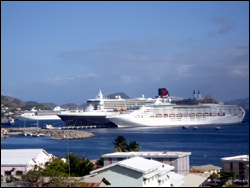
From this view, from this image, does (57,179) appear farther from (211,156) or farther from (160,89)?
(160,89)

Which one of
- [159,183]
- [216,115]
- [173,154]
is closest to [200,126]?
[216,115]

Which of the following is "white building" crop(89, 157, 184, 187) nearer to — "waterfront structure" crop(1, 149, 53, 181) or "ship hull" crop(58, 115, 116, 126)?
"waterfront structure" crop(1, 149, 53, 181)

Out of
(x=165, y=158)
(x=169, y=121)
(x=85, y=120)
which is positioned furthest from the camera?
(x=85, y=120)

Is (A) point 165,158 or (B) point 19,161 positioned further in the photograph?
(A) point 165,158

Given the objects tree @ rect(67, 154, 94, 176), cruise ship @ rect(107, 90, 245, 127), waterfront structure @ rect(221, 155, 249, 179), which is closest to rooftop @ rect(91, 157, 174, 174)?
tree @ rect(67, 154, 94, 176)

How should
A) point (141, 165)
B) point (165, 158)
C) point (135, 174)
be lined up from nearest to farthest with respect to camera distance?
point (135, 174) < point (141, 165) < point (165, 158)

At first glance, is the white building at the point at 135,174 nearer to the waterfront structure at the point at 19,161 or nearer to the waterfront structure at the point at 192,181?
the waterfront structure at the point at 192,181

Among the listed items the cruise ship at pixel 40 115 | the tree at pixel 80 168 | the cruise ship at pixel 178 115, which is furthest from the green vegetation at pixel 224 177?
the cruise ship at pixel 40 115

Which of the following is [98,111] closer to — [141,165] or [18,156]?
[18,156]

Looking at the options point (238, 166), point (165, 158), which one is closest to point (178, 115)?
point (238, 166)
